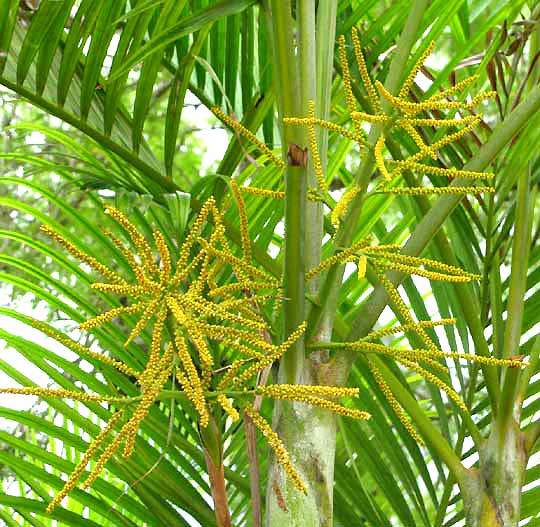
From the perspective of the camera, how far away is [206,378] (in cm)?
68

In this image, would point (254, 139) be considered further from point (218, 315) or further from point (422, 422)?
point (422, 422)

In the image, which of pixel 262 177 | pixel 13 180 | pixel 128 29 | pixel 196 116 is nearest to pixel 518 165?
pixel 262 177

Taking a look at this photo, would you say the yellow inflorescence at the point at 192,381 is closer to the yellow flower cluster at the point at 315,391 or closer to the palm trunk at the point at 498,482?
the yellow flower cluster at the point at 315,391

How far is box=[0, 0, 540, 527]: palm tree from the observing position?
673 millimetres

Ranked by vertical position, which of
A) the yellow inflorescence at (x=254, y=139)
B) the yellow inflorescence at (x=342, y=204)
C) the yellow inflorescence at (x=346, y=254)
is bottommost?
the yellow inflorescence at (x=346, y=254)

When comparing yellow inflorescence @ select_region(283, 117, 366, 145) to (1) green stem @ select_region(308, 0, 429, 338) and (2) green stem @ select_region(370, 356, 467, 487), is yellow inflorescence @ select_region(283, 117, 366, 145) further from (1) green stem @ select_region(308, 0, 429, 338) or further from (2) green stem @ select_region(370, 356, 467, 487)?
(2) green stem @ select_region(370, 356, 467, 487)

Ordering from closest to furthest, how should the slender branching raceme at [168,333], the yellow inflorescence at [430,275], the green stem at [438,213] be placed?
the slender branching raceme at [168,333], the yellow inflorescence at [430,275], the green stem at [438,213]

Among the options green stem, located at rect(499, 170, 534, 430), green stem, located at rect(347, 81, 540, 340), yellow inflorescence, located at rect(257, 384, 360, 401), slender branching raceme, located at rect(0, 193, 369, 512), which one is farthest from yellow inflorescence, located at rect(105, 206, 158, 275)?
green stem, located at rect(499, 170, 534, 430)

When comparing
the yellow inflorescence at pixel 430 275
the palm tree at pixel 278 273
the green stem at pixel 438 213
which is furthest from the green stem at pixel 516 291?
the yellow inflorescence at pixel 430 275

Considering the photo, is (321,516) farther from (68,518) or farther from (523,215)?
(523,215)

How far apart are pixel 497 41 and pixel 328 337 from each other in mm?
466

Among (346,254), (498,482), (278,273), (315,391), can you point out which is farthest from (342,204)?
(498,482)

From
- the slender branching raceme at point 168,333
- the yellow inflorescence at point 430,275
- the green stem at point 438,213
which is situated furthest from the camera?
the green stem at point 438,213

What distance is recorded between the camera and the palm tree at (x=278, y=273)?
673 mm
